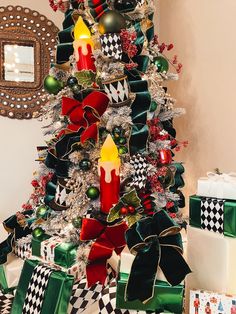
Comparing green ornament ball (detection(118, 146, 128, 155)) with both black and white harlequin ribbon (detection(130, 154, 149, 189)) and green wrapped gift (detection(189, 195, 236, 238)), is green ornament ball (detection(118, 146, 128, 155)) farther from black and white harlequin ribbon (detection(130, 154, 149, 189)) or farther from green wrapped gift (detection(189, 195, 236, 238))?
green wrapped gift (detection(189, 195, 236, 238))

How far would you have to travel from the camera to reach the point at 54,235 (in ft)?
6.78

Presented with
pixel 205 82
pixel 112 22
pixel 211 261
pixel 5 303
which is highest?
pixel 112 22

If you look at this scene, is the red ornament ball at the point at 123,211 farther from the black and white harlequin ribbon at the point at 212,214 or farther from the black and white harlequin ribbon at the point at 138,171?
the black and white harlequin ribbon at the point at 212,214

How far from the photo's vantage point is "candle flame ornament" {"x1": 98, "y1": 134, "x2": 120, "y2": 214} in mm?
1855

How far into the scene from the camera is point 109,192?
6.26ft

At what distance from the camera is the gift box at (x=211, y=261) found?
1363 millimetres

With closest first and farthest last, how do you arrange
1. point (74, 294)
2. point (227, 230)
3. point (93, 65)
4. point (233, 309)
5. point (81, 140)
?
point (233, 309)
point (227, 230)
point (74, 294)
point (81, 140)
point (93, 65)

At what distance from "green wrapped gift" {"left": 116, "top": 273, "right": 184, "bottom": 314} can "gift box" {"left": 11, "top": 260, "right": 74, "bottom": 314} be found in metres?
0.26

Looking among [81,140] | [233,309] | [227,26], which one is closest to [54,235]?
[81,140]

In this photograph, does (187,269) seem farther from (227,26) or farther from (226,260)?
(227,26)

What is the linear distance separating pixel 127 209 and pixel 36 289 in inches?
21.0

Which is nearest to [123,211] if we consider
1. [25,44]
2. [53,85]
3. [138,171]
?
[138,171]

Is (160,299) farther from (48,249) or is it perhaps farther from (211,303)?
(48,249)

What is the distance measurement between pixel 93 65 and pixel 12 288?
127cm
